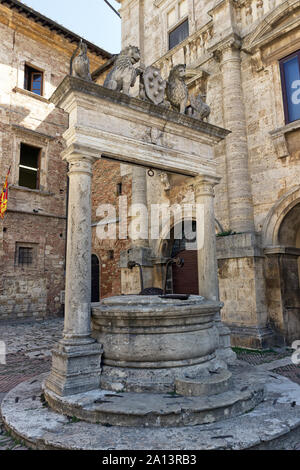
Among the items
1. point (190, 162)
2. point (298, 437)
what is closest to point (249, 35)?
point (190, 162)

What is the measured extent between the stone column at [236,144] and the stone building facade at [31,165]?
337 inches

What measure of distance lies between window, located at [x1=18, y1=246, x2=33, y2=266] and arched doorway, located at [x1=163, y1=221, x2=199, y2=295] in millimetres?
6285

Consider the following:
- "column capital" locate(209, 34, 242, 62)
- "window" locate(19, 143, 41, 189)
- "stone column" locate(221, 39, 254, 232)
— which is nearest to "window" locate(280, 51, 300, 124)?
"stone column" locate(221, 39, 254, 232)

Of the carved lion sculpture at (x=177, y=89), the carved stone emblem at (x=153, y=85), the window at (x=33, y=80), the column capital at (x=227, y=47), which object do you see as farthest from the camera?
the window at (x=33, y=80)

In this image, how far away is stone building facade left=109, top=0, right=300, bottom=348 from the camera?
7422mm

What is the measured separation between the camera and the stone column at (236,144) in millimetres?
7993

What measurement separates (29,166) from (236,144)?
940 cm

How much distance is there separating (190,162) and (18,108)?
11061 millimetres

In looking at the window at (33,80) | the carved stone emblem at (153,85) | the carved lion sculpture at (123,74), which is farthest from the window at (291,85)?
the window at (33,80)

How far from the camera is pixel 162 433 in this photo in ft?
9.52

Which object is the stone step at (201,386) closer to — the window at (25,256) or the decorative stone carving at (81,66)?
the decorative stone carving at (81,66)

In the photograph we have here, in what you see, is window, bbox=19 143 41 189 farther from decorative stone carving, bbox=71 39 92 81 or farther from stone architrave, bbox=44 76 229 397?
decorative stone carving, bbox=71 39 92 81

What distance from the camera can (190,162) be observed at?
5301 mm

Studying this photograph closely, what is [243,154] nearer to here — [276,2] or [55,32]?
[276,2]
